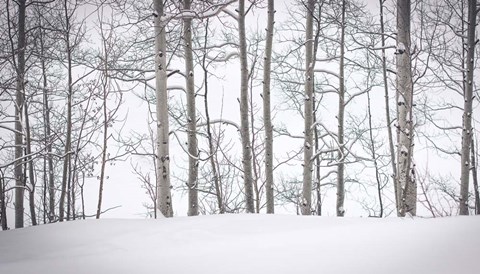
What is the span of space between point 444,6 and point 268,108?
4.91 m

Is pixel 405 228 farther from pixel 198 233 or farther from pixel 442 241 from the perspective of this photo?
pixel 198 233

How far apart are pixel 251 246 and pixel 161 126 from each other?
2.73m

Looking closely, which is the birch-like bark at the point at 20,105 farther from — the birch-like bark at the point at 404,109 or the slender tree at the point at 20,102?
the birch-like bark at the point at 404,109

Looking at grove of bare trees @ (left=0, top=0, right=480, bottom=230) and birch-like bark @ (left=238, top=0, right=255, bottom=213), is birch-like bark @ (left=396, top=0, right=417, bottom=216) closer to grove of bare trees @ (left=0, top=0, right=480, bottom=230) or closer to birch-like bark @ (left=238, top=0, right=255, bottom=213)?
grove of bare trees @ (left=0, top=0, right=480, bottom=230)

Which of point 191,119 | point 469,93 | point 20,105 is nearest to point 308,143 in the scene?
point 191,119

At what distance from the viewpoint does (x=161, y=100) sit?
471 centimetres

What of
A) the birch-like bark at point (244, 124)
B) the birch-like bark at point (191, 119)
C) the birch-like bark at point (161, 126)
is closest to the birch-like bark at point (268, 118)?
the birch-like bark at point (244, 124)

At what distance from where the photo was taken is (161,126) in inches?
184

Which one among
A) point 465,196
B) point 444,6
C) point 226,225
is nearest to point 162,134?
point 226,225

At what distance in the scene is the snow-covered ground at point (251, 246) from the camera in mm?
1910

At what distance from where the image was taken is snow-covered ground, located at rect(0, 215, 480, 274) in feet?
6.27

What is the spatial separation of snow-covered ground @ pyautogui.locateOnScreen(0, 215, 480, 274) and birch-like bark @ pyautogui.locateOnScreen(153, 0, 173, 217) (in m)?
1.33

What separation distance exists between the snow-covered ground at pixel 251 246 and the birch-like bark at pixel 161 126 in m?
1.33

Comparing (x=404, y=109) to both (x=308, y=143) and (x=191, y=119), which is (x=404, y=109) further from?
(x=191, y=119)
